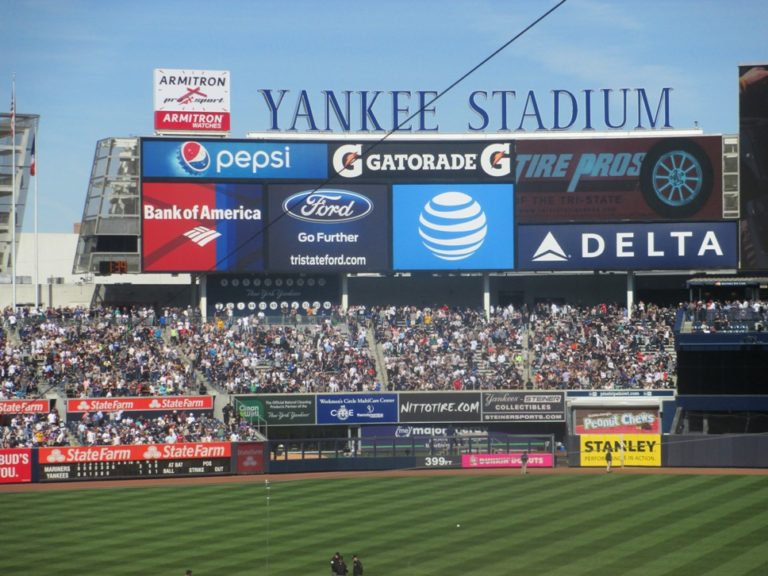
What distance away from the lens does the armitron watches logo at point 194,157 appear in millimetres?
61906

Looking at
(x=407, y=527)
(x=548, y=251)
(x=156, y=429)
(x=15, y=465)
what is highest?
(x=548, y=251)

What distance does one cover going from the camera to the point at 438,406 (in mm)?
57594

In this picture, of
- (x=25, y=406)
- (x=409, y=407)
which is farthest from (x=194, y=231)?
(x=409, y=407)

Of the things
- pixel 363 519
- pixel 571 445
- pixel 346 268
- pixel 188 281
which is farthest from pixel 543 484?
pixel 188 281

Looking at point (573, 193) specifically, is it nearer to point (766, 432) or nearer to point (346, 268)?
point (346, 268)

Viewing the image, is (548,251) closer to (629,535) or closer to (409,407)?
(409,407)

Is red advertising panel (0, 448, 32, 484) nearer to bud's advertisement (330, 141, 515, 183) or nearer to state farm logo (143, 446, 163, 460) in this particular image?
state farm logo (143, 446, 163, 460)

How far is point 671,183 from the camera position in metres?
62.8

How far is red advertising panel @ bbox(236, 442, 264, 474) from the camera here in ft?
166

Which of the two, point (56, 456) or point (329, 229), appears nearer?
point (56, 456)

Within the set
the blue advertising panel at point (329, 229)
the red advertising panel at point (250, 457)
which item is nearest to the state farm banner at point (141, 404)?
the red advertising panel at point (250, 457)

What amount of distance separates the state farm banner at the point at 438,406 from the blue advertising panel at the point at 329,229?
8.27 m

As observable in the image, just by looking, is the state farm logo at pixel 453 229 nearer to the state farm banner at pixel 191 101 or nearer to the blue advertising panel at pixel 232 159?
the blue advertising panel at pixel 232 159

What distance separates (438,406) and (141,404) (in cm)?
1391
